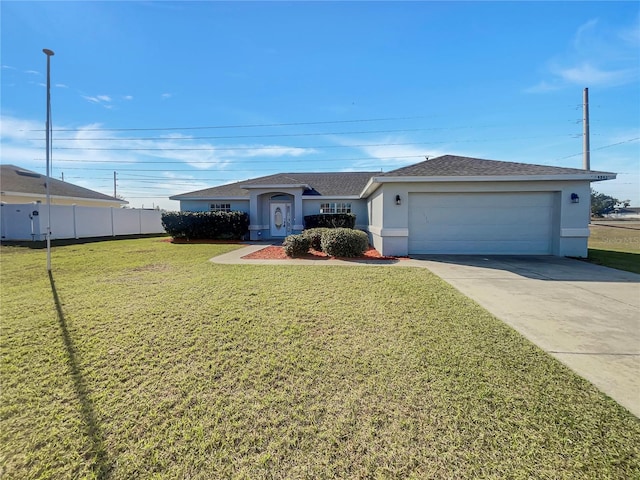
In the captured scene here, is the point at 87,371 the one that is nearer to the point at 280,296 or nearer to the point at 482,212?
the point at 280,296

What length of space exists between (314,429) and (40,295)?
6.67m

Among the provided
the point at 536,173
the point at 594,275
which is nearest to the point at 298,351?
the point at 594,275

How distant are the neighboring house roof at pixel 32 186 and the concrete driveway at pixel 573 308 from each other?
26423 millimetres

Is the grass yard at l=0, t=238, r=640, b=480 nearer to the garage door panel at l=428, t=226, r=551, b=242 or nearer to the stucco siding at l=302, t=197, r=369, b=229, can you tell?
the garage door panel at l=428, t=226, r=551, b=242

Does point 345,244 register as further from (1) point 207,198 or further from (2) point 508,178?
(1) point 207,198

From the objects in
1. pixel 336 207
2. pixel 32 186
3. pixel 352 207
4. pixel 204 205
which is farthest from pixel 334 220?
pixel 32 186

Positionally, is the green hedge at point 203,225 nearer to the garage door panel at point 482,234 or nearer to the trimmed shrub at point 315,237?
the trimmed shrub at point 315,237

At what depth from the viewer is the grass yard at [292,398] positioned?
1916mm

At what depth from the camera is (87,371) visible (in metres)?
2.99

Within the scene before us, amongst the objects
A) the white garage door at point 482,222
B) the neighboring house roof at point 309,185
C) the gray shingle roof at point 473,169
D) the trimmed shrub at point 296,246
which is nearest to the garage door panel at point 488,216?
the white garage door at point 482,222

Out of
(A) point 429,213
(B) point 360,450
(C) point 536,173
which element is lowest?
(B) point 360,450

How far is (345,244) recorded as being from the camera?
33.9 ft

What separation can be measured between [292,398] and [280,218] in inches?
647

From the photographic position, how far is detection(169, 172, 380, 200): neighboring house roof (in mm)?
18328
